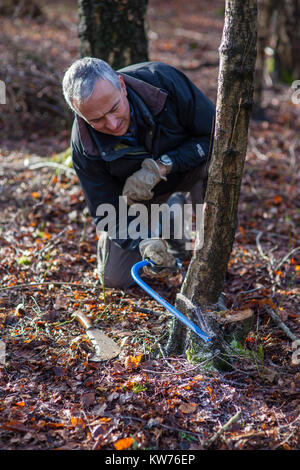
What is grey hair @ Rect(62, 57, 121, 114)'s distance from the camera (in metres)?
2.58

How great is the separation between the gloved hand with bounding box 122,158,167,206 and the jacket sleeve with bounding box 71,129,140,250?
0.21 meters

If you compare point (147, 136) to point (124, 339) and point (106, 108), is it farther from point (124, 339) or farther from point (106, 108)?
point (124, 339)

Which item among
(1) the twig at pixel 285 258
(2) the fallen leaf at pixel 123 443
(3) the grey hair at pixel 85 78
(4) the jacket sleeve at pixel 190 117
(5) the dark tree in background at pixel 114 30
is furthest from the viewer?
(5) the dark tree in background at pixel 114 30

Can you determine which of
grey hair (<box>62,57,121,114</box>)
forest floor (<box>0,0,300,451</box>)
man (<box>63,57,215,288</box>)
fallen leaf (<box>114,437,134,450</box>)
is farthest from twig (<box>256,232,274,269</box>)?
fallen leaf (<box>114,437,134,450</box>)

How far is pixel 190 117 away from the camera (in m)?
3.23

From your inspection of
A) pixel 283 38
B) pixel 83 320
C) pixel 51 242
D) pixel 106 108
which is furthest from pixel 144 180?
pixel 283 38

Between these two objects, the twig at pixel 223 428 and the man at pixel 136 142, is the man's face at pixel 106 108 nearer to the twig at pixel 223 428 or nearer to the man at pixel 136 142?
the man at pixel 136 142

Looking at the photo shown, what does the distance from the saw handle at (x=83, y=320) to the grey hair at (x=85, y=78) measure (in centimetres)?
140

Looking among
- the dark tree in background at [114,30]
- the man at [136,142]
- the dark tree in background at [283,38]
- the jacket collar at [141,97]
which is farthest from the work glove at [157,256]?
the dark tree in background at [283,38]

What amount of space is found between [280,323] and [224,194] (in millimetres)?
1044

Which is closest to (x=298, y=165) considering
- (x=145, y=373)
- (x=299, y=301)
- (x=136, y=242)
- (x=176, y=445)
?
(x=299, y=301)

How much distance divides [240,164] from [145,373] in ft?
4.21

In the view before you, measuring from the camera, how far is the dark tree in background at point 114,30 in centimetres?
410
